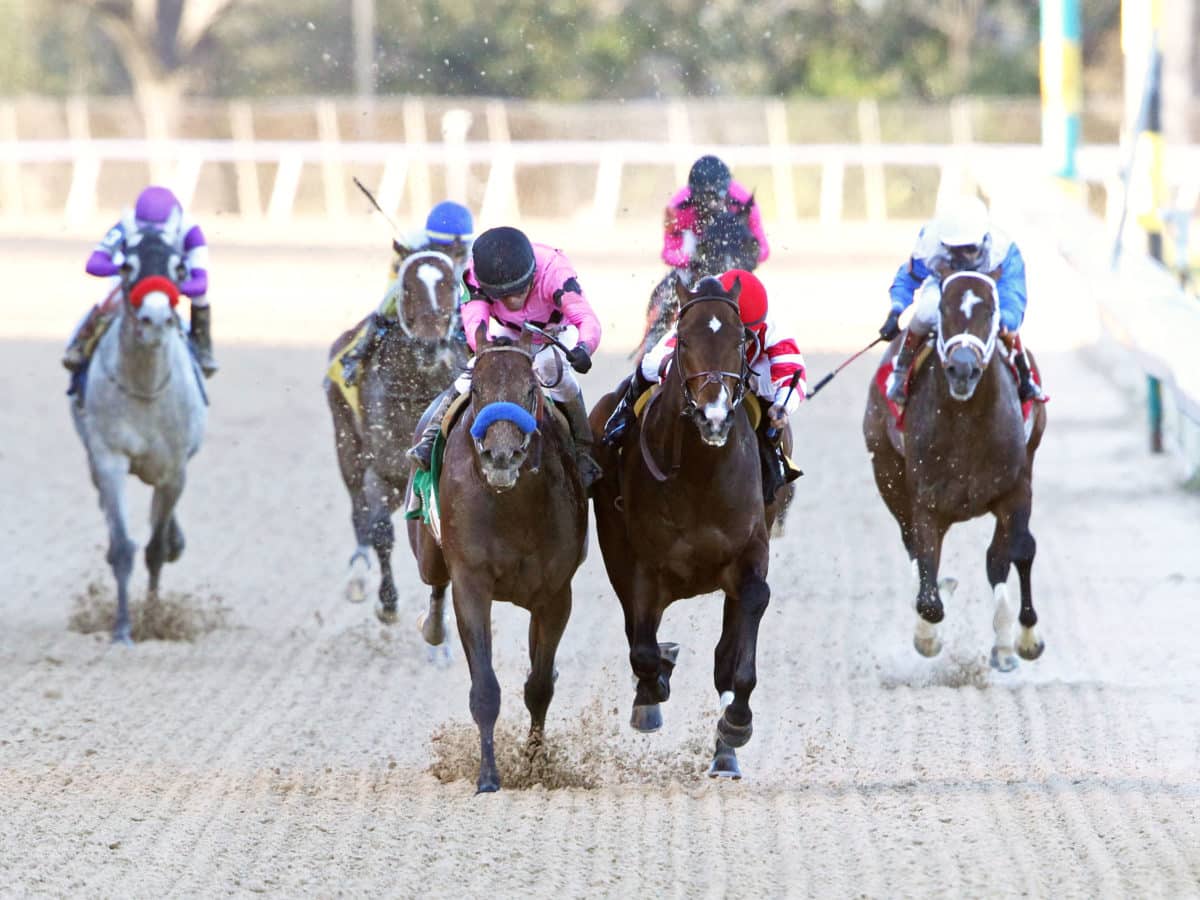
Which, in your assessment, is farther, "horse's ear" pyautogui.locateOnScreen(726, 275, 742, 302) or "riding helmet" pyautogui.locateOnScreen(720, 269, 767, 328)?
"riding helmet" pyautogui.locateOnScreen(720, 269, 767, 328)

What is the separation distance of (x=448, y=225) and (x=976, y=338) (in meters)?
2.51

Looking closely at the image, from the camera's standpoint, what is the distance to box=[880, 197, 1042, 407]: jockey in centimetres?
812

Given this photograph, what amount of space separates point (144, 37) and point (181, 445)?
2961cm

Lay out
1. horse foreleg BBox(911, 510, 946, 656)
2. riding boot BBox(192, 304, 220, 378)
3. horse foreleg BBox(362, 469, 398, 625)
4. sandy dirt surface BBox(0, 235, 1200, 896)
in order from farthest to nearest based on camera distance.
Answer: riding boot BBox(192, 304, 220, 378) → horse foreleg BBox(362, 469, 398, 625) → horse foreleg BBox(911, 510, 946, 656) → sandy dirt surface BBox(0, 235, 1200, 896)

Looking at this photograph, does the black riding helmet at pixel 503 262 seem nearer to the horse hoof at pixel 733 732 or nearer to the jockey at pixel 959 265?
the horse hoof at pixel 733 732

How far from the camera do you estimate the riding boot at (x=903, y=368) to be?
8.52 metres

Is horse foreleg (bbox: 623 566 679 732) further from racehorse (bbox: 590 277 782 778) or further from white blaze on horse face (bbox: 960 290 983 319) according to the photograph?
white blaze on horse face (bbox: 960 290 983 319)

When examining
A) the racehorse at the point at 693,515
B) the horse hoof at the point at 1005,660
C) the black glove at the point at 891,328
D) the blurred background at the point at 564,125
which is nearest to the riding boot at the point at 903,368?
the black glove at the point at 891,328

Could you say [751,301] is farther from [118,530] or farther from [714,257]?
[118,530]

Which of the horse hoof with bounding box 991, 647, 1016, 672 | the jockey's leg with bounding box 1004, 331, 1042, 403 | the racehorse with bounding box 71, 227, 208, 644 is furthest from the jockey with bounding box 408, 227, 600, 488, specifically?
the racehorse with bounding box 71, 227, 208, 644

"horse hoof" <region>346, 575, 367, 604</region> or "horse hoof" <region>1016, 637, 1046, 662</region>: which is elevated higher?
"horse hoof" <region>346, 575, 367, 604</region>

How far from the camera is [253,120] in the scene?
35.1 meters

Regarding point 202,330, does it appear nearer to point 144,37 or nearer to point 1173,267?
point 1173,267

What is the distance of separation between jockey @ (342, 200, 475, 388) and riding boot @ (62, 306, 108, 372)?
4.23 feet
